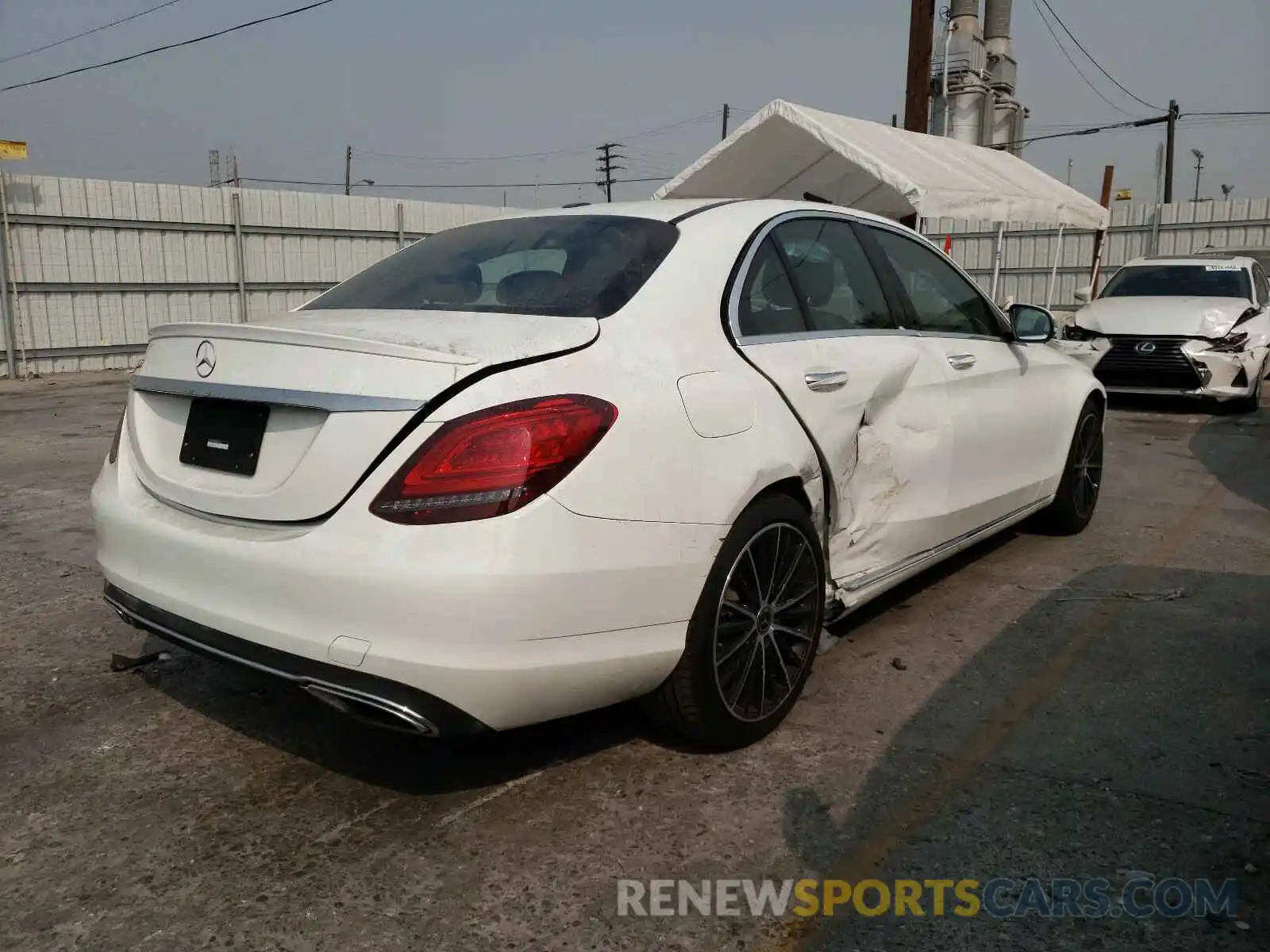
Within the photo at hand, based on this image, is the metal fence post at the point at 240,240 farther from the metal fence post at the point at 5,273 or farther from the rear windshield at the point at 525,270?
the rear windshield at the point at 525,270

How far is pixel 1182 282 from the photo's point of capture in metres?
11.2

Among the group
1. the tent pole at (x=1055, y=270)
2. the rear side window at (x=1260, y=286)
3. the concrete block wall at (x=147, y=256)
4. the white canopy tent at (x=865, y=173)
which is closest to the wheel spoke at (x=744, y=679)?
the white canopy tent at (x=865, y=173)

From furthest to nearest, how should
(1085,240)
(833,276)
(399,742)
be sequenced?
1. (1085,240)
2. (833,276)
3. (399,742)

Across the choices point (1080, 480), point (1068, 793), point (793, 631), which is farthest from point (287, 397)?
point (1080, 480)

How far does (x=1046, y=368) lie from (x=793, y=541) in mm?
2403

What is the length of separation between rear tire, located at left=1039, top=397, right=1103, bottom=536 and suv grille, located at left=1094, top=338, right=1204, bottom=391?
5.05m

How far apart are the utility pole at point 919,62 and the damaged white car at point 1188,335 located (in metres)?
3.44

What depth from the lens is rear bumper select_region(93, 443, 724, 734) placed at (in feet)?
7.29

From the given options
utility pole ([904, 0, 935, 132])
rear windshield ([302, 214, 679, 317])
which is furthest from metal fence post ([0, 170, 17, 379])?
rear windshield ([302, 214, 679, 317])

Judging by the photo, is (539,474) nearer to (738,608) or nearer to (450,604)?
(450,604)

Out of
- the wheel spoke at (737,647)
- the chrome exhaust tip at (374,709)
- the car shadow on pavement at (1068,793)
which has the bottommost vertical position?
the car shadow on pavement at (1068,793)

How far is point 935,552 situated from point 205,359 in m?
2.59

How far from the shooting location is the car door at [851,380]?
10.2ft

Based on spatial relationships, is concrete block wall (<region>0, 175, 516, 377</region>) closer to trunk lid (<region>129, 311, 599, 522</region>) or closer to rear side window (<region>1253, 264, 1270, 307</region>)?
rear side window (<region>1253, 264, 1270, 307</region>)
